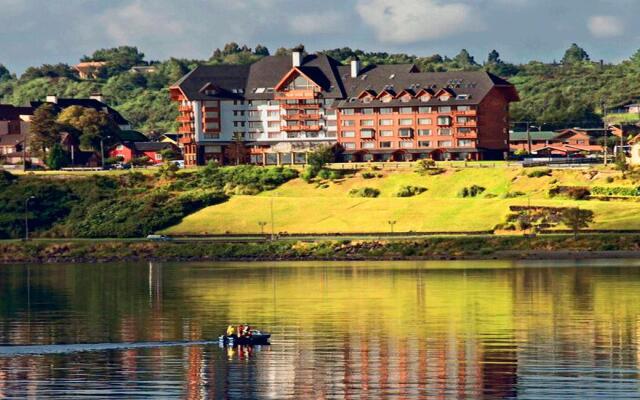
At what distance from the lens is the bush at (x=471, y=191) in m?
191

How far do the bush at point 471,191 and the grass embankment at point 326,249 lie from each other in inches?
1023

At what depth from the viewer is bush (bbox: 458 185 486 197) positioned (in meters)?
191

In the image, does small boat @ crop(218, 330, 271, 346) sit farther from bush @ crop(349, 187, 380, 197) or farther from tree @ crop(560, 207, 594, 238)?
bush @ crop(349, 187, 380, 197)

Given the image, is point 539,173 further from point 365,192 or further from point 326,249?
point 326,249

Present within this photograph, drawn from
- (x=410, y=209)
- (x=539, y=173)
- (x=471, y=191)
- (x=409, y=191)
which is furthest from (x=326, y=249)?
(x=539, y=173)

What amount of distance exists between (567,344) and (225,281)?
182ft

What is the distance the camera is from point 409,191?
637ft

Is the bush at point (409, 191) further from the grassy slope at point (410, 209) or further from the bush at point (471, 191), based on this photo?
the bush at point (471, 191)

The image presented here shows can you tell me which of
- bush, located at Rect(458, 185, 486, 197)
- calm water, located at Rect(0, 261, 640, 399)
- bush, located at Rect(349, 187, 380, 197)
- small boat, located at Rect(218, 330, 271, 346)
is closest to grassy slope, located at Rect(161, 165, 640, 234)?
bush, located at Rect(349, 187, 380, 197)

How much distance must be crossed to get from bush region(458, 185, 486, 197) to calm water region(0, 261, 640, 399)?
38.2 meters

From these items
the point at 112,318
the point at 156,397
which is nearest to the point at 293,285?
the point at 112,318

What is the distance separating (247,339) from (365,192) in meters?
105

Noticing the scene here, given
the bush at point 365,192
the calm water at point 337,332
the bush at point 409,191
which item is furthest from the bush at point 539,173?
the calm water at point 337,332

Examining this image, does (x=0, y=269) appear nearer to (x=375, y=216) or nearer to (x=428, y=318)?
(x=375, y=216)
